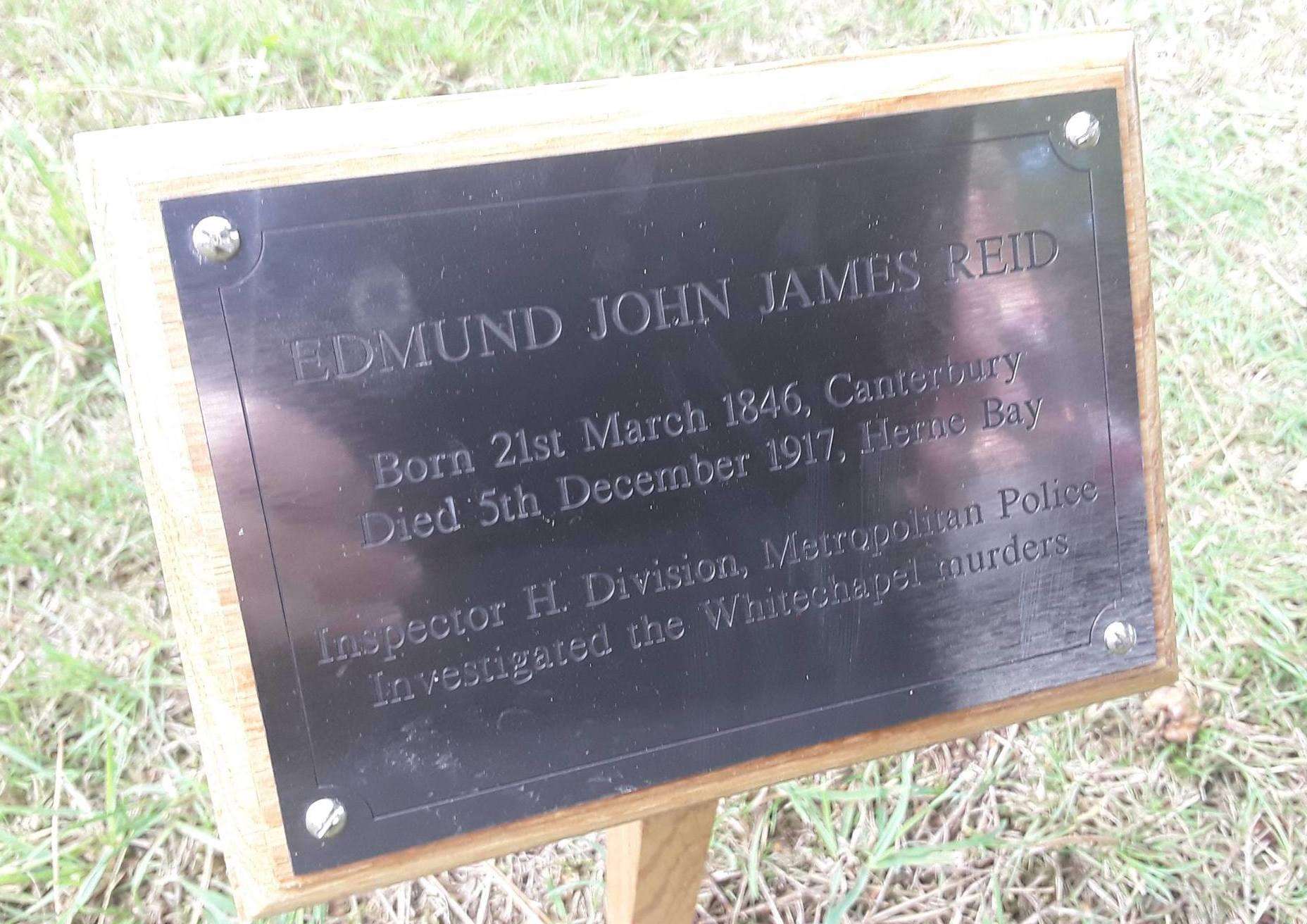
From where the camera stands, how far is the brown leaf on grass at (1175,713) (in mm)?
1972

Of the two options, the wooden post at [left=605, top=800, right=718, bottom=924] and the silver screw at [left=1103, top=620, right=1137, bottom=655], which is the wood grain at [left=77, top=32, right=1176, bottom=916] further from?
the silver screw at [left=1103, top=620, right=1137, bottom=655]

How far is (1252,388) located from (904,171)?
4.98ft

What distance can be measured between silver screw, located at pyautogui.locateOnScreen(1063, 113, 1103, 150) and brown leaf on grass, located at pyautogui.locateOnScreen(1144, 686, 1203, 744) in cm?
112

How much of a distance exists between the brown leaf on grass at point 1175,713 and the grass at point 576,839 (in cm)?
2

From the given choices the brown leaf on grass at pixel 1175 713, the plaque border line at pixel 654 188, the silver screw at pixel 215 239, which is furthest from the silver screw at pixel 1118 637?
the silver screw at pixel 215 239

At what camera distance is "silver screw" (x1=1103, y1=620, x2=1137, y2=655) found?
1365mm

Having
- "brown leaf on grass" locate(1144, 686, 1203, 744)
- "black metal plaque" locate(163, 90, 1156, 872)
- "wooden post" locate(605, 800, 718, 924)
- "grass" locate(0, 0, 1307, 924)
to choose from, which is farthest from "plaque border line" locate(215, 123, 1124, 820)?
"brown leaf on grass" locate(1144, 686, 1203, 744)

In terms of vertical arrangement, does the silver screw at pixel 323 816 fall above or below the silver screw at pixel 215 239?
below

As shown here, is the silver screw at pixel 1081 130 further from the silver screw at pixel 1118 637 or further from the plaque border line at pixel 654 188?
the silver screw at pixel 1118 637

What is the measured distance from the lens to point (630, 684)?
122cm

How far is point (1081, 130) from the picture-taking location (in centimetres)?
126

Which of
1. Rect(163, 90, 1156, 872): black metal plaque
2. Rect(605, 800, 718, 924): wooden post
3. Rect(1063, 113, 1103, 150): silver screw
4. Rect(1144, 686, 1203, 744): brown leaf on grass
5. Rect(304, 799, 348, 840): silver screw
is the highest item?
Rect(1063, 113, 1103, 150): silver screw

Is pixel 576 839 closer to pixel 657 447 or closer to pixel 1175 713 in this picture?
pixel 657 447

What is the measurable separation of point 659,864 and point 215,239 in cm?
91
